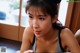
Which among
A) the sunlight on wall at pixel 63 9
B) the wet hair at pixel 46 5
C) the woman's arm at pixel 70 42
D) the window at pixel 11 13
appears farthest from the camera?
the window at pixel 11 13

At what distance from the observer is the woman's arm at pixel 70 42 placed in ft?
3.06

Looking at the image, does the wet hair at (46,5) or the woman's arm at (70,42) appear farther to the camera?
the woman's arm at (70,42)

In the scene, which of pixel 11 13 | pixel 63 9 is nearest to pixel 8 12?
pixel 11 13

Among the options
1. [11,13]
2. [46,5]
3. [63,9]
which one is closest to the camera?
[46,5]

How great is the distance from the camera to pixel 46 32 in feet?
2.92

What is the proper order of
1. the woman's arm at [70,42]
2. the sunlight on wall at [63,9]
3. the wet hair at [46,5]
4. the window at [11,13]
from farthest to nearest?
1. the window at [11,13]
2. the sunlight on wall at [63,9]
3. the woman's arm at [70,42]
4. the wet hair at [46,5]

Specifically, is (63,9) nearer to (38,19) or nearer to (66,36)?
(66,36)

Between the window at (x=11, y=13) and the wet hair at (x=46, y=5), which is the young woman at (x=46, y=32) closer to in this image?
the wet hair at (x=46, y=5)

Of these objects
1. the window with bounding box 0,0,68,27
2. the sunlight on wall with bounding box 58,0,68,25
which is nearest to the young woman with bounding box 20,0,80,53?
the sunlight on wall with bounding box 58,0,68,25

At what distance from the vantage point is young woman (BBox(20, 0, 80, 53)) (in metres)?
0.81

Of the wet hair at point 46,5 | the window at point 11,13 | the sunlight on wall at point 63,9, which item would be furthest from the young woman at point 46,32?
the window at point 11,13

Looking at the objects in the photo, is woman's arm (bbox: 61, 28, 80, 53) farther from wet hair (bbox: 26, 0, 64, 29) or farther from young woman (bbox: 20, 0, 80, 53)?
wet hair (bbox: 26, 0, 64, 29)

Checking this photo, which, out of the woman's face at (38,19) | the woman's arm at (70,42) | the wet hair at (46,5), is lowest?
the woman's arm at (70,42)

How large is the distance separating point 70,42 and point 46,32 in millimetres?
170
